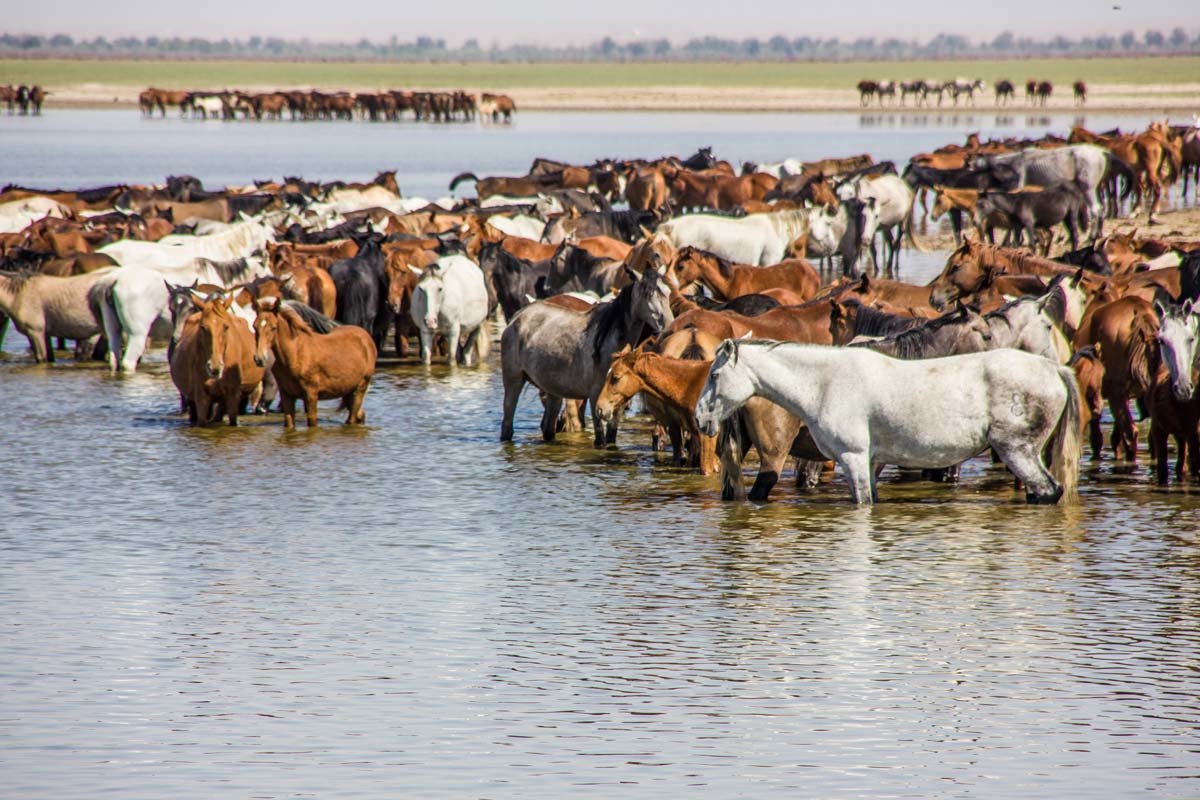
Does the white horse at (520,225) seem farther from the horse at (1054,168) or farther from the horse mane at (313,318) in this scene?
the horse mane at (313,318)

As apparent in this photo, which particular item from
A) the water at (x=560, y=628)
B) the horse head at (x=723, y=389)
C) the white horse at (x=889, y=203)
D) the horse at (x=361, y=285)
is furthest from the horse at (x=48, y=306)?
the white horse at (x=889, y=203)

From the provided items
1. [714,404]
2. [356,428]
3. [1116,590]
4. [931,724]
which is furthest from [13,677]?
[356,428]

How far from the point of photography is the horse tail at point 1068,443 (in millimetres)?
10156

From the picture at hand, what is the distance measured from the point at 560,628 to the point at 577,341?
16.7 feet

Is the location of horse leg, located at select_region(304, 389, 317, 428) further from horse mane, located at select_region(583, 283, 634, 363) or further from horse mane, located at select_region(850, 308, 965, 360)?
horse mane, located at select_region(850, 308, 965, 360)

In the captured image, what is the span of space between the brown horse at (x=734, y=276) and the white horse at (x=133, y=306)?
17.2 feet

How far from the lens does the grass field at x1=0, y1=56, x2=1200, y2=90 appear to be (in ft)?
427

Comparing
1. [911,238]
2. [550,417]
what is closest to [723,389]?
[550,417]

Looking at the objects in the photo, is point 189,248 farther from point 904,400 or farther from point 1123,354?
point 904,400

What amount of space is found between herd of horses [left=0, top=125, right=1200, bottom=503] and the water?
1.60 feet

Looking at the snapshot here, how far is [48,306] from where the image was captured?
59.3ft

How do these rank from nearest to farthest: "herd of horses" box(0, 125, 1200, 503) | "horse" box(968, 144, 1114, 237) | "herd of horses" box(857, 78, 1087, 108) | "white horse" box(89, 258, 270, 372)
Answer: "herd of horses" box(0, 125, 1200, 503)
"white horse" box(89, 258, 270, 372)
"horse" box(968, 144, 1114, 237)
"herd of horses" box(857, 78, 1087, 108)

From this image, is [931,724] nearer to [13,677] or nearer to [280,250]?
[13,677]

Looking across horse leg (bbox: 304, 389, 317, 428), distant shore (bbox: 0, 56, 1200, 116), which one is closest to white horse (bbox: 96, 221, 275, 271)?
horse leg (bbox: 304, 389, 317, 428)
